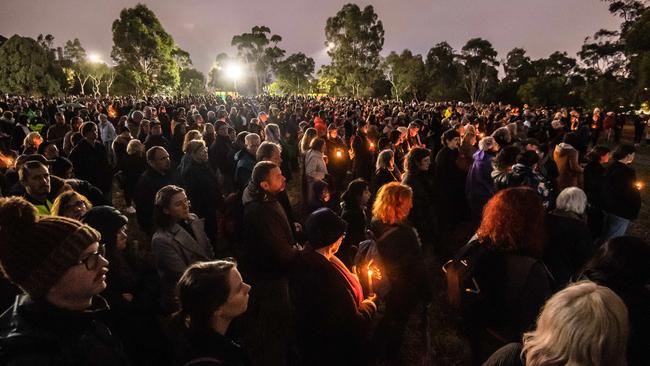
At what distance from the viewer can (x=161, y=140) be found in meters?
7.79

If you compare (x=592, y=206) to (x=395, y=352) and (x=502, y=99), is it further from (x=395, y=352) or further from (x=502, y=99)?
(x=502, y=99)

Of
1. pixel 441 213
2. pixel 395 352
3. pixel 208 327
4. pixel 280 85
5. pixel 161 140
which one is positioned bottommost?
pixel 395 352

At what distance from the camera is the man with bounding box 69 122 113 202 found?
634cm

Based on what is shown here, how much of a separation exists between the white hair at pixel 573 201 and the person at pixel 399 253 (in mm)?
1459

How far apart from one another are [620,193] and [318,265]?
4.55 metres

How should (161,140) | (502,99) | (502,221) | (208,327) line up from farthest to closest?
(502,99) < (161,140) < (502,221) < (208,327)

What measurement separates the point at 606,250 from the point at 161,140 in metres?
7.75

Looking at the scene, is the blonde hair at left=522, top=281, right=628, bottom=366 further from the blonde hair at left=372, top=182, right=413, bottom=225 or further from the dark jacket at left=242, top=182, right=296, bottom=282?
the dark jacket at left=242, top=182, right=296, bottom=282

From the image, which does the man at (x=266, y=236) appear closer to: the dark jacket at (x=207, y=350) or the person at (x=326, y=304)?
the person at (x=326, y=304)

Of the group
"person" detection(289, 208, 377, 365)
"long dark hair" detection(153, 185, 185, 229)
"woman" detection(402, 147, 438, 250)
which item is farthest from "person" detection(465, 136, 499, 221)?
"long dark hair" detection(153, 185, 185, 229)

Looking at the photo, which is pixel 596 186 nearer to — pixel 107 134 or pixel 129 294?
pixel 129 294

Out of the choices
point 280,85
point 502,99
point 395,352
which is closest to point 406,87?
point 502,99

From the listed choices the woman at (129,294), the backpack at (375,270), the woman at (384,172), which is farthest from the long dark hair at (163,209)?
the woman at (384,172)

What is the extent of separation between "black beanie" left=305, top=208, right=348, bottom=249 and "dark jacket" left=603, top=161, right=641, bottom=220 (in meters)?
4.29
